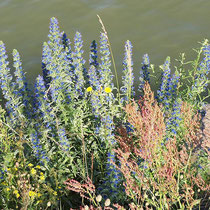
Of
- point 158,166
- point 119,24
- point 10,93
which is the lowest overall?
point 158,166

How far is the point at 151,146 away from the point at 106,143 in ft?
3.25

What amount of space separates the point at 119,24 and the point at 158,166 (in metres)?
5.69

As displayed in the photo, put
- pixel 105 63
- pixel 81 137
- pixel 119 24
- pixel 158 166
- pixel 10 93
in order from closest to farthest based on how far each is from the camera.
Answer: pixel 158 166
pixel 81 137
pixel 10 93
pixel 105 63
pixel 119 24

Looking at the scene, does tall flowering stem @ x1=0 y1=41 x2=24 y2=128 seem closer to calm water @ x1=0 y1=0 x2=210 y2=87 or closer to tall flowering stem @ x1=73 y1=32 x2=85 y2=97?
tall flowering stem @ x1=73 y1=32 x2=85 y2=97

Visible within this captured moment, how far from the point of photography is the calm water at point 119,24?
27.6 feet

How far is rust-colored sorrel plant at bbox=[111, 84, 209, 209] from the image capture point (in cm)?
358

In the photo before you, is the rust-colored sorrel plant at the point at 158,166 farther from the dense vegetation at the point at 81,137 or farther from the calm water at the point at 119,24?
the calm water at the point at 119,24

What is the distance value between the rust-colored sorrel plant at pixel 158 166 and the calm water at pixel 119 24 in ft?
12.0

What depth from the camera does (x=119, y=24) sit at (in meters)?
9.09

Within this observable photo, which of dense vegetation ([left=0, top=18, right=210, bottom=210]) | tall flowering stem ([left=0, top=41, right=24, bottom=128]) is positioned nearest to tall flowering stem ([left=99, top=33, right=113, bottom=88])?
dense vegetation ([left=0, top=18, right=210, bottom=210])

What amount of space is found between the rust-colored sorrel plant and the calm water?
3.66m

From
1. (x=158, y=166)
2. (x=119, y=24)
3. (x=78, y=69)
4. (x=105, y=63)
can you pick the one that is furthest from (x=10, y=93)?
(x=119, y=24)

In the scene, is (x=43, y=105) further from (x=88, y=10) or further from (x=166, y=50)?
(x=88, y=10)

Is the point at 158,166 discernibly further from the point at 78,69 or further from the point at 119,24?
the point at 119,24
